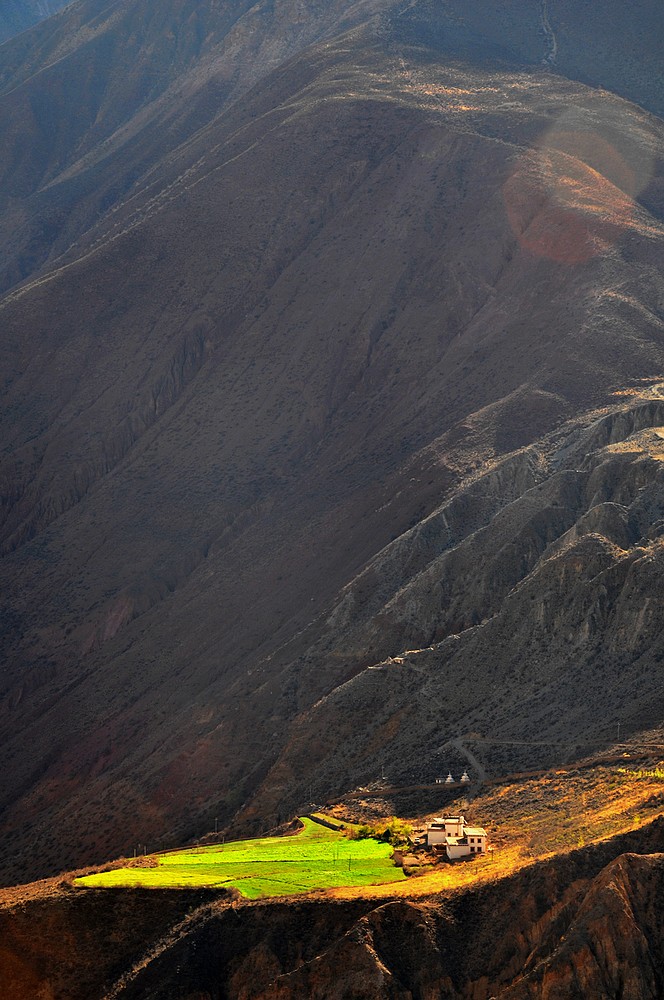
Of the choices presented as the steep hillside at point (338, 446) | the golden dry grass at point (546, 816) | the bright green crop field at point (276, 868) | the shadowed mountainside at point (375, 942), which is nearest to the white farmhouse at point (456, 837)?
the golden dry grass at point (546, 816)

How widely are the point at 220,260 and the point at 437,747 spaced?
61.1m

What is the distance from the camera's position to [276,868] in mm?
44781

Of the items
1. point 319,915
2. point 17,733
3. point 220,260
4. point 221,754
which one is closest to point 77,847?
point 221,754

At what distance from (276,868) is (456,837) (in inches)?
218

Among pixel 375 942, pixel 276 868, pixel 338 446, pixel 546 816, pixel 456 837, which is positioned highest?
pixel 375 942

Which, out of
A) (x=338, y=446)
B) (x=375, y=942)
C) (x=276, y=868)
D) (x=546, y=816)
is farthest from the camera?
(x=338, y=446)

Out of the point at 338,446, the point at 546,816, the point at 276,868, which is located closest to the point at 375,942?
the point at 276,868

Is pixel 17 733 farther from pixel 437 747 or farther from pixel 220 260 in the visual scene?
pixel 220 260

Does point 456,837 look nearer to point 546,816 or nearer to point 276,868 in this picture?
point 546,816

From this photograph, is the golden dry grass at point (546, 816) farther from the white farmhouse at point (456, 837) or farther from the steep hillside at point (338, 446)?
the steep hillside at point (338, 446)

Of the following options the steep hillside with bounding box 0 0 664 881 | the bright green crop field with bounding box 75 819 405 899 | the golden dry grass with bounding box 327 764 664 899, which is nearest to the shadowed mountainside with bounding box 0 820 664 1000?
the golden dry grass with bounding box 327 764 664 899

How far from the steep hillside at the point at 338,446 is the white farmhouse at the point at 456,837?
8373 millimetres

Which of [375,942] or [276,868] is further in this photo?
[276,868]

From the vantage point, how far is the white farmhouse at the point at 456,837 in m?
44.0
